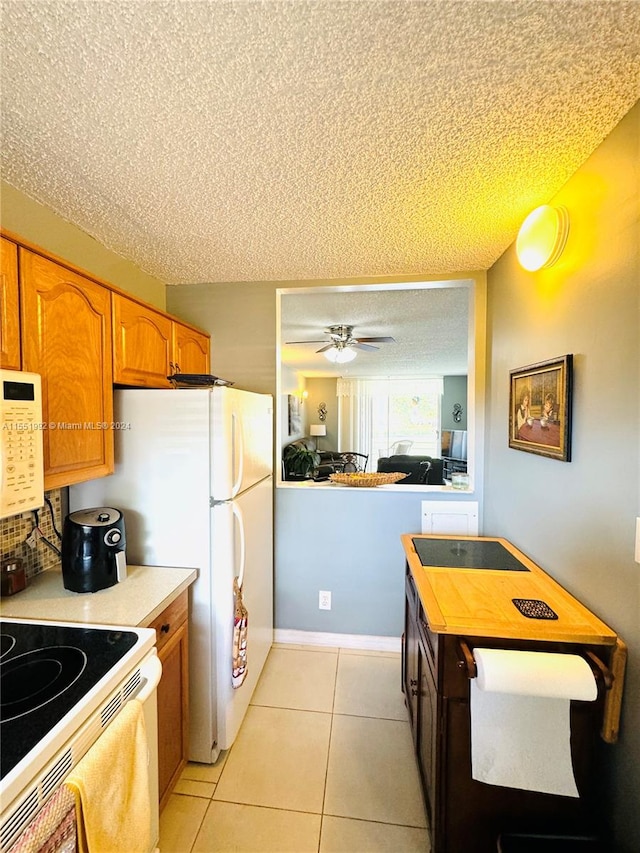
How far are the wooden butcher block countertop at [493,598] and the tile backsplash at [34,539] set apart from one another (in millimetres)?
1564

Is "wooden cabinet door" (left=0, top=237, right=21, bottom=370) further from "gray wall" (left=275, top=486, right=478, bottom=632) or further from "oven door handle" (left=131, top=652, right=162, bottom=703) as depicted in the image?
"gray wall" (left=275, top=486, right=478, bottom=632)

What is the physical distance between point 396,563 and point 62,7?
2543mm

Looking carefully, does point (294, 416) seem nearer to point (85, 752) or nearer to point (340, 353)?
point (340, 353)

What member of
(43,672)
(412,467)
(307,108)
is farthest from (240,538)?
(412,467)

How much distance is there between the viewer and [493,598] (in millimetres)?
1238

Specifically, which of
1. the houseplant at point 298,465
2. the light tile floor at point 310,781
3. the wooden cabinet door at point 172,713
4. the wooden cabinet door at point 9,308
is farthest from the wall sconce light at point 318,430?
the wooden cabinet door at point 9,308

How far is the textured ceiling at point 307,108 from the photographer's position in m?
0.76

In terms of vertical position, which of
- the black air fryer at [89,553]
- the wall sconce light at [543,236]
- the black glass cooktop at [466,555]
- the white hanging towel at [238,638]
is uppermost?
the wall sconce light at [543,236]

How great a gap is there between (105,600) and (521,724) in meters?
1.39

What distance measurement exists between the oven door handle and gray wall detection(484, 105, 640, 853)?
1323 mm

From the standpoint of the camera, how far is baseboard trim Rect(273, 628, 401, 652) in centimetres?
230

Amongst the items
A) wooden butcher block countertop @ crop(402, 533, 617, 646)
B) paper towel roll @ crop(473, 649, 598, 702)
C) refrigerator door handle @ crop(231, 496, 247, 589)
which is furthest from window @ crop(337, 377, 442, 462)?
paper towel roll @ crop(473, 649, 598, 702)

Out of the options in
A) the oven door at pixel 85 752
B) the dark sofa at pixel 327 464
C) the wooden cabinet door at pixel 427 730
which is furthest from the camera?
the dark sofa at pixel 327 464

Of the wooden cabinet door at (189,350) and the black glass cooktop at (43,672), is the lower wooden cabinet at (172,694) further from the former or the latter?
the wooden cabinet door at (189,350)
